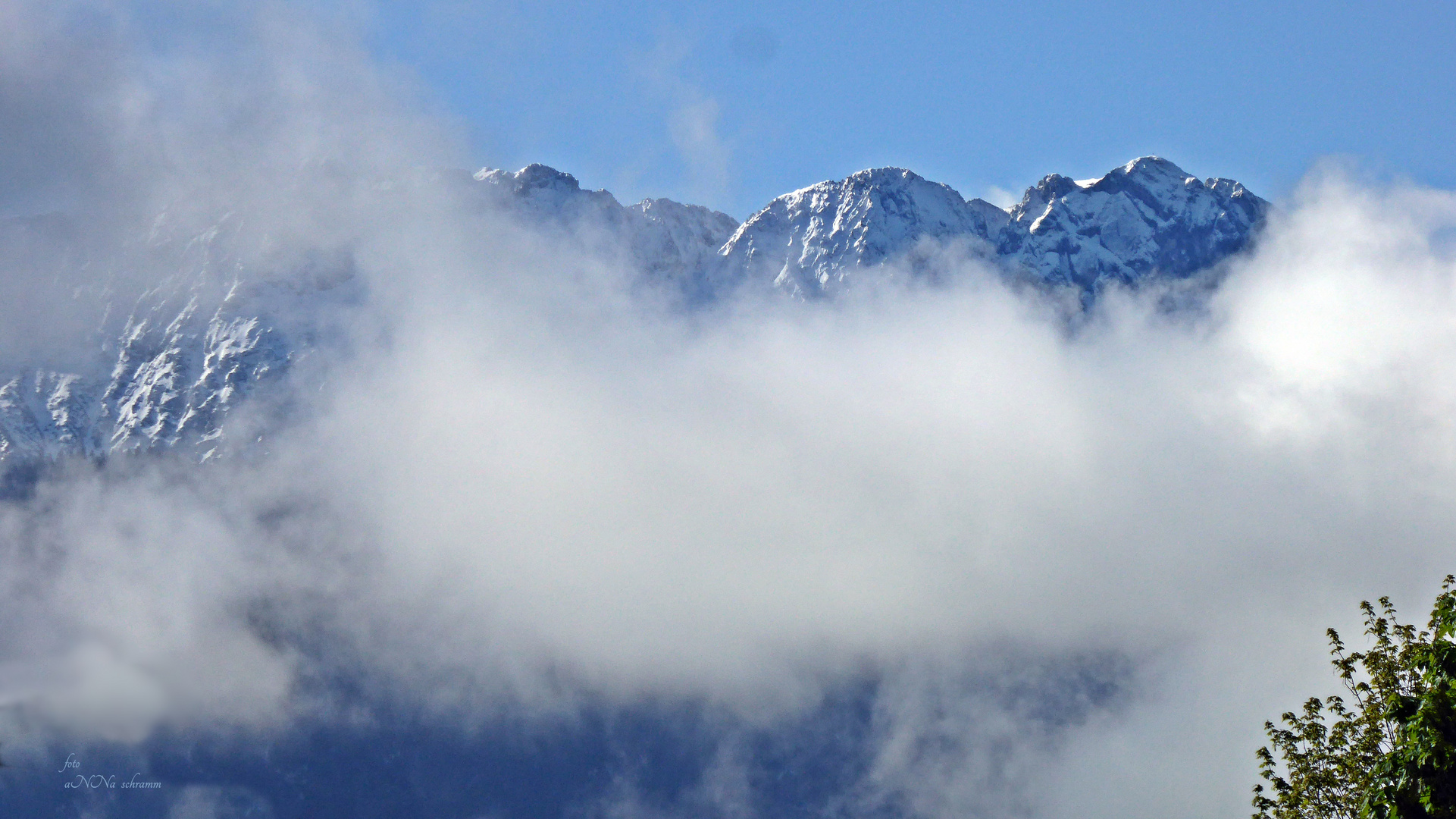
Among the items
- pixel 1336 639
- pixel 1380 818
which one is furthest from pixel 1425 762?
pixel 1336 639

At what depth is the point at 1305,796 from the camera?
2539 inches

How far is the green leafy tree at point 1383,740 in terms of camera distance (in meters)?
49.8

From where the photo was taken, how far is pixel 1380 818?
51.2m

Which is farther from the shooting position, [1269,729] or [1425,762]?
[1269,729]

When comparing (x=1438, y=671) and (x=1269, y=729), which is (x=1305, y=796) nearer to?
(x=1269, y=729)

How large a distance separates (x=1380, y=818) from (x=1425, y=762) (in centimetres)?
273

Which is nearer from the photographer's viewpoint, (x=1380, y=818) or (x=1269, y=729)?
(x=1380, y=818)

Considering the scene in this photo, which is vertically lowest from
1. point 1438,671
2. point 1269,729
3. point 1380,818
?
point 1380,818

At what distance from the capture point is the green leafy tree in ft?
163

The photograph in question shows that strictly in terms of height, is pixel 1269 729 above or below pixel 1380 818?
above

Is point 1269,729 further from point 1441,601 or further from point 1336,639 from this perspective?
point 1441,601

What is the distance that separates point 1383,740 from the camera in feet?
212

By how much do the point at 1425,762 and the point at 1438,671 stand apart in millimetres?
2913

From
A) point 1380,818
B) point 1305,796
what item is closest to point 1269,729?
point 1305,796
